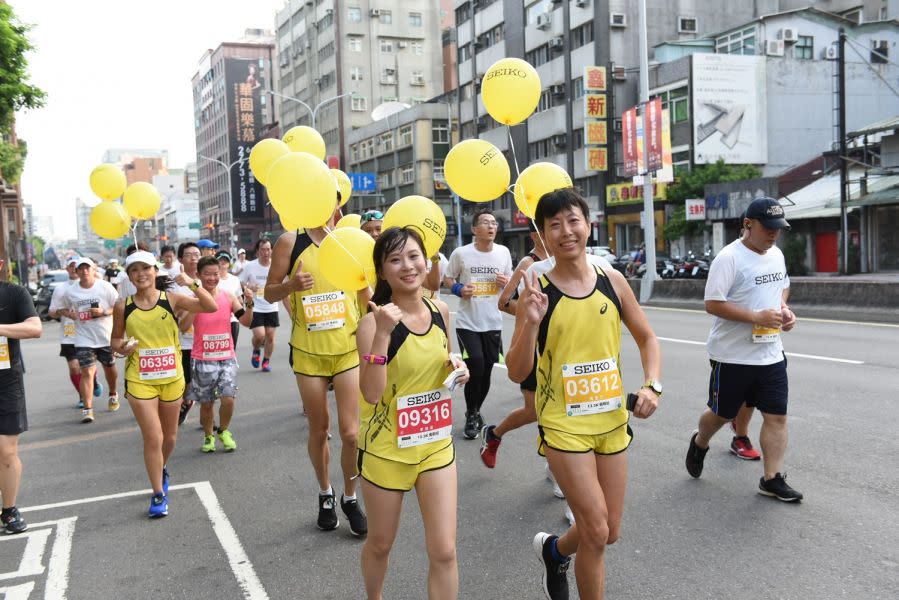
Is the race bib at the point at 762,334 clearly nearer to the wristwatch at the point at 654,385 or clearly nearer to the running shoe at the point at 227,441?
the wristwatch at the point at 654,385

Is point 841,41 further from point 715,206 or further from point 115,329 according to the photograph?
point 115,329

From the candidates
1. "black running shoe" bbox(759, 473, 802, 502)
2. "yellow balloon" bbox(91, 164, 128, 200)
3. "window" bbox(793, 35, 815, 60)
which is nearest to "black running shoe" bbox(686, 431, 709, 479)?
"black running shoe" bbox(759, 473, 802, 502)

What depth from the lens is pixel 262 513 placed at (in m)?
5.38

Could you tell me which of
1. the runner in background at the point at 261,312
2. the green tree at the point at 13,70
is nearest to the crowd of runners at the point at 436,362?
the runner in background at the point at 261,312

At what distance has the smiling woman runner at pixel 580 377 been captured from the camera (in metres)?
3.31

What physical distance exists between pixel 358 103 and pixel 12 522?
247 feet

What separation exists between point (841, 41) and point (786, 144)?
40.0ft

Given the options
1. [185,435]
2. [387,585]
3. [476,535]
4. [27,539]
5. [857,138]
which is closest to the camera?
[387,585]

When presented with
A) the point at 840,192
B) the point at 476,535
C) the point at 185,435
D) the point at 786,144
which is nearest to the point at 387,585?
the point at 476,535

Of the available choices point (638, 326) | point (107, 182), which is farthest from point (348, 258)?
point (107, 182)

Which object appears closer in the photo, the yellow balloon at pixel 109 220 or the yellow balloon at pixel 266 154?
the yellow balloon at pixel 266 154

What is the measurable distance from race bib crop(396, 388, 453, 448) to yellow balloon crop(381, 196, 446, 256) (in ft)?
4.45

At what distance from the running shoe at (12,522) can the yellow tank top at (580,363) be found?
379 cm

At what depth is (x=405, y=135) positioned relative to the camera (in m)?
65.3
